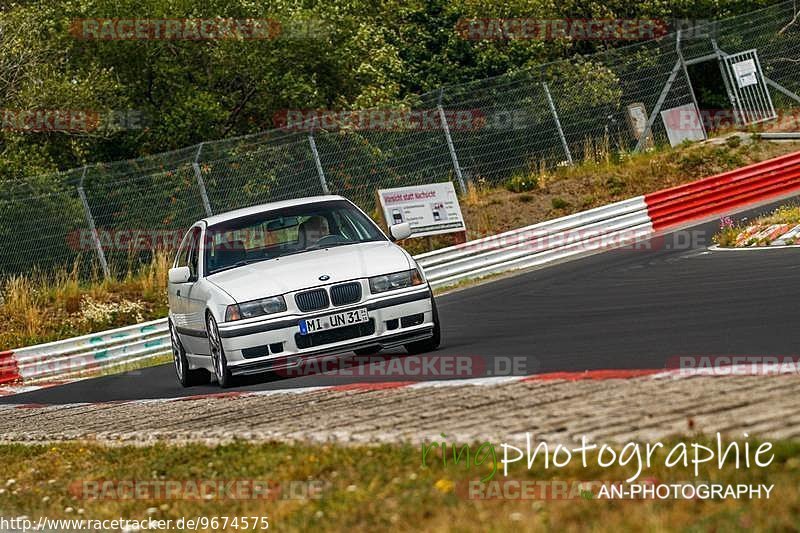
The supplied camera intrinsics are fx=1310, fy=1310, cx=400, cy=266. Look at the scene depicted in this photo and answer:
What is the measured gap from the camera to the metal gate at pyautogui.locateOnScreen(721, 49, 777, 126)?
28781mm

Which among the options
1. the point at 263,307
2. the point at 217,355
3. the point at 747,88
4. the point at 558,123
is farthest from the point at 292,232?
the point at 747,88

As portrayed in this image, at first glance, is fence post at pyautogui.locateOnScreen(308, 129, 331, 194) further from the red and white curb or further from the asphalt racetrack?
the red and white curb

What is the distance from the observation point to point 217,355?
12117mm

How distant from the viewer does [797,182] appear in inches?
971

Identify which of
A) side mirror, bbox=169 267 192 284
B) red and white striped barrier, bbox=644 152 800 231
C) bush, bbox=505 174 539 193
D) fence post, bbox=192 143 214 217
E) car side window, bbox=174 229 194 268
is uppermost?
fence post, bbox=192 143 214 217

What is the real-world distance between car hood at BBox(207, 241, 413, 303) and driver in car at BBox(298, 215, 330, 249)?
313 mm

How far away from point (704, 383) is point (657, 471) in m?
2.23

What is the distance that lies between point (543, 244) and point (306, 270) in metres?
11.9

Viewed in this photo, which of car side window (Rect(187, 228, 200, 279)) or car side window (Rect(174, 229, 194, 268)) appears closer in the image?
car side window (Rect(187, 228, 200, 279))

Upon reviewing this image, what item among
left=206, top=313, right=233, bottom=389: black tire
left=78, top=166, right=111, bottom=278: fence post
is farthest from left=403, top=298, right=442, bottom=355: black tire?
left=78, top=166, right=111, bottom=278: fence post

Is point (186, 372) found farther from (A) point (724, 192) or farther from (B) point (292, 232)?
(A) point (724, 192)

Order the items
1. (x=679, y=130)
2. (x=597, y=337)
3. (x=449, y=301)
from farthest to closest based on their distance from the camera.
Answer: (x=679, y=130)
(x=449, y=301)
(x=597, y=337)

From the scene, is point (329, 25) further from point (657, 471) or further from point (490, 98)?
point (657, 471)

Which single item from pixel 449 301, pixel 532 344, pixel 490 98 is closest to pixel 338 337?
pixel 532 344
